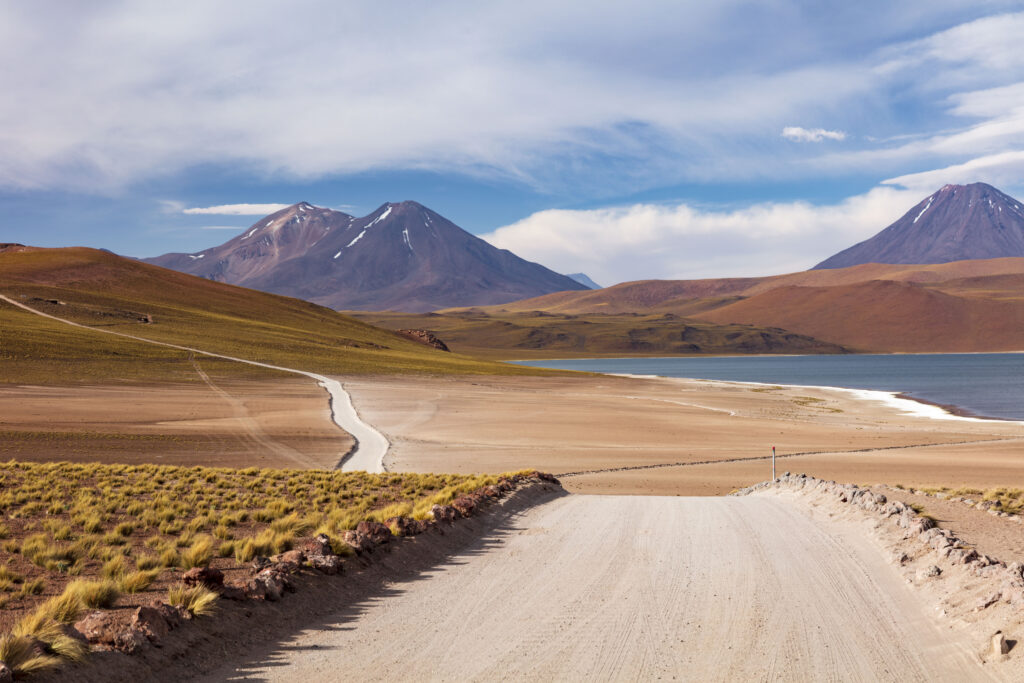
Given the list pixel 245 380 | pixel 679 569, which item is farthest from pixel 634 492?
pixel 245 380

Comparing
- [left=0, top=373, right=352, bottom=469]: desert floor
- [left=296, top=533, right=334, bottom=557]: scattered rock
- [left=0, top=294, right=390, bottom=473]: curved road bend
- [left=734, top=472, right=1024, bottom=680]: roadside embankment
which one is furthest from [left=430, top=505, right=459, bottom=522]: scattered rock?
[left=0, top=373, right=352, bottom=469]: desert floor

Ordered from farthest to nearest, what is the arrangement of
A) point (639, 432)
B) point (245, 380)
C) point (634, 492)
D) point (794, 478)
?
point (245, 380)
point (639, 432)
point (634, 492)
point (794, 478)

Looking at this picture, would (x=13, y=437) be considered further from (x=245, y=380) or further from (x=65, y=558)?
(x=245, y=380)

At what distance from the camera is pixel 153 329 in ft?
276

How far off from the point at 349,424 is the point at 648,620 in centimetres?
3137

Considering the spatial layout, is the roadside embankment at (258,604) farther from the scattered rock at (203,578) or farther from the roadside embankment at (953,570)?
the roadside embankment at (953,570)

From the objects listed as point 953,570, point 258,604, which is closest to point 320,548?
point 258,604

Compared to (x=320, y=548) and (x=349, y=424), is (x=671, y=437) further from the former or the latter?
(x=320, y=548)

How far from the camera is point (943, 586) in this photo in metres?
8.73

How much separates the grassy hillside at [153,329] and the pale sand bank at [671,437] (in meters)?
16.3

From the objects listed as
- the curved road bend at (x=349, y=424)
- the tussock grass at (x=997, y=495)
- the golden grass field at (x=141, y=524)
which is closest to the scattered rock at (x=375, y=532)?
the golden grass field at (x=141, y=524)

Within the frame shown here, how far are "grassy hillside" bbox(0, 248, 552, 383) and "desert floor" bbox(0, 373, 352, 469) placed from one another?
944 centimetres

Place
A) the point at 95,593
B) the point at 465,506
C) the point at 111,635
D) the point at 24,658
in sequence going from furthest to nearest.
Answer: the point at 465,506 → the point at 95,593 → the point at 111,635 → the point at 24,658

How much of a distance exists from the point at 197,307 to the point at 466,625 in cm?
11512
